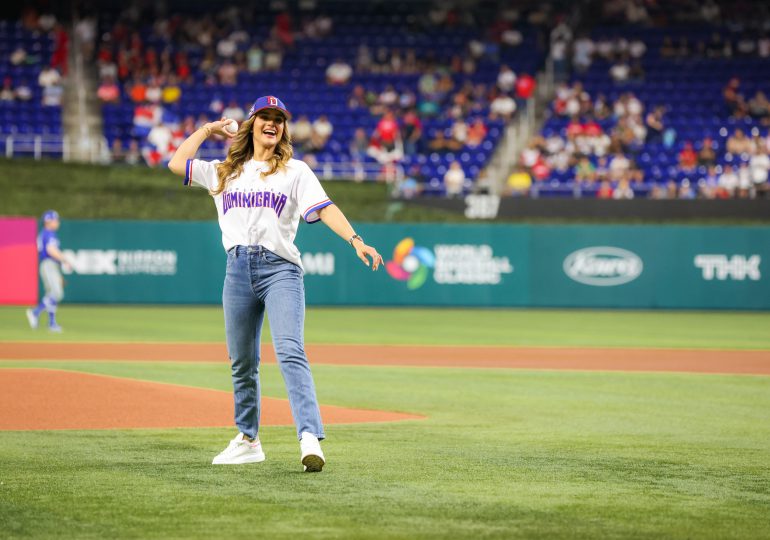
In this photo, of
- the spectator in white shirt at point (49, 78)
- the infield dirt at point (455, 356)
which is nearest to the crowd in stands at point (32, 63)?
the spectator in white shirt at point (49, 78)

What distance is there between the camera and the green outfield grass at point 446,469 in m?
5.35

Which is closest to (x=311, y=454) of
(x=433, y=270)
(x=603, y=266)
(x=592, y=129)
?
(x=433, y=270)

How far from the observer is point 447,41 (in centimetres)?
3362

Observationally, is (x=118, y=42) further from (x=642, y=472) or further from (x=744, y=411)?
(x=642, y=472)

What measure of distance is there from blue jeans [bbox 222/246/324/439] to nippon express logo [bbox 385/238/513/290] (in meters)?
19.3

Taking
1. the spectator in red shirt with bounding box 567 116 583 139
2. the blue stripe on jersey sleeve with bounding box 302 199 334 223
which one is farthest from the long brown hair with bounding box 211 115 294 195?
the spectator in red shirt with bounding box 567 116 583 139

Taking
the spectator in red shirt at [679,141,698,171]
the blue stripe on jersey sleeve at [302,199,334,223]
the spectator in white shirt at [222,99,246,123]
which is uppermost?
the spectator in white shirt at [222,99,246,123]

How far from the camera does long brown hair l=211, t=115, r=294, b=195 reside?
6746 mm

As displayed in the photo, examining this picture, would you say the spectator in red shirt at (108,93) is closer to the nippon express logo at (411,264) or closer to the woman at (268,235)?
the nippon express logo at (411,264)

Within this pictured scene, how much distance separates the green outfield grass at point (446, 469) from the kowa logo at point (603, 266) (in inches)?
510

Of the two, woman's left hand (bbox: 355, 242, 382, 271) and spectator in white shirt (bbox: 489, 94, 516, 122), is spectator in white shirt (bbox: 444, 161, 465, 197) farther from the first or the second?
woman's left hand (bbox: 355, 242, 382, 271)

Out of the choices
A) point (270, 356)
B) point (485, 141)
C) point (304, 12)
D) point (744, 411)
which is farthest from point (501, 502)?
point (304, 12)

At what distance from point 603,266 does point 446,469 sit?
64.8ft

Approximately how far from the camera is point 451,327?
21.3 meters
